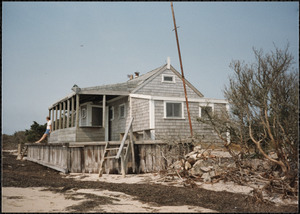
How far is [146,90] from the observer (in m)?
18.2

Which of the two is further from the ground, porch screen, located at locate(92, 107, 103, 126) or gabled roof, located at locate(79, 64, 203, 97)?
gabled roof, located at locate(79, 64, 203, 97)

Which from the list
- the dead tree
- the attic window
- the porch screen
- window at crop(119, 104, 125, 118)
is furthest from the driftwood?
the porch screen

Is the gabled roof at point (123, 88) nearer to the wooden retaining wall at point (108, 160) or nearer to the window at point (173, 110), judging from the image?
the window at point (173, 110)

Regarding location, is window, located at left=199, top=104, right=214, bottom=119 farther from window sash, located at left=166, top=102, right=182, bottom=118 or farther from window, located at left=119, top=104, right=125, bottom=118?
window, located at left=119, top=104, right=125, bottom=118

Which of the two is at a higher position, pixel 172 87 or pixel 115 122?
pixel 172 87

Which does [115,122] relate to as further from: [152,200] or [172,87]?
[152,200]

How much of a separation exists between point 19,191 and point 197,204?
4.71 meters

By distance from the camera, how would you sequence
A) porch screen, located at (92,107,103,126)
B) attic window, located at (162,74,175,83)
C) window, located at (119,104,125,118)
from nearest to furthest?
window, located at (119,104,125,118) → attic window, located at (162,74,175,83) → porch screen, located at (92,107,103,126)

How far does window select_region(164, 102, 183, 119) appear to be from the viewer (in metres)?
15.7

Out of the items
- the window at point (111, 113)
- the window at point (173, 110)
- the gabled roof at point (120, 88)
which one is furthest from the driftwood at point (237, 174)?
the window at point (111, 113)

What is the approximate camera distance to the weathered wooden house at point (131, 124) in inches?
480

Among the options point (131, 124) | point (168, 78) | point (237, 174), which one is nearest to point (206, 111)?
point (237, 174)

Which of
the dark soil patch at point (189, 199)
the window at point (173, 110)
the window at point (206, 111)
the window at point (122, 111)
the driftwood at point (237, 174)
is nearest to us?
the dark soil patch at point (189, 199)

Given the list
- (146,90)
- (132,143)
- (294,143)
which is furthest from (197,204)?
(146,90)
